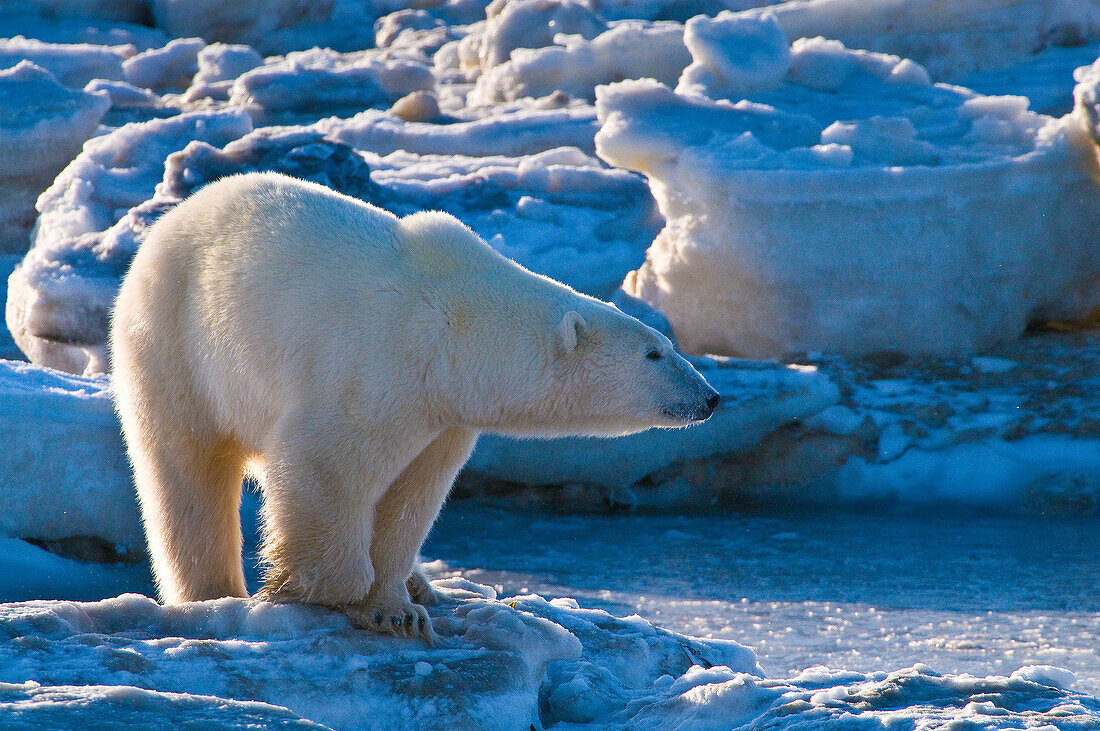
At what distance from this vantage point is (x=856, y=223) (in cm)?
786

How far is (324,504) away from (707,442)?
392cm

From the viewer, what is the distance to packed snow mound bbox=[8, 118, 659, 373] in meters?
6.91

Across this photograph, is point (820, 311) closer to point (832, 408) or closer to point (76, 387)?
point (832, 408)

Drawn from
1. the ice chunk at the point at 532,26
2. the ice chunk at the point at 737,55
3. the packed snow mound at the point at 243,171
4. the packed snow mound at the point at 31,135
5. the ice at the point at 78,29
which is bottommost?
the packed snow mound at the point at 243,171

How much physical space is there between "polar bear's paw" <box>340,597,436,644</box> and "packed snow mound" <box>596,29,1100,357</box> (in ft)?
17.2

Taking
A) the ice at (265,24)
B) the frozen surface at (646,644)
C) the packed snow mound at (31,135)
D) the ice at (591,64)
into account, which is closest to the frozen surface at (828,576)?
the frozen surface at (646,644)

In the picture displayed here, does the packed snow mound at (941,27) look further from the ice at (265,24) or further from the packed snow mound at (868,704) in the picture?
the packed snow mound at (868,704)

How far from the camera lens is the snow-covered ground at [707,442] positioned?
2871mm

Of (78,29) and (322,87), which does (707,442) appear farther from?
(78,29)

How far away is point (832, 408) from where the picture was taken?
6945 millimetres

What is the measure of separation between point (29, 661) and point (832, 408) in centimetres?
517

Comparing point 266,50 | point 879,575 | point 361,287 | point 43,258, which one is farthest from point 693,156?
point 266,50

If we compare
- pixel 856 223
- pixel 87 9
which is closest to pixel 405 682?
pixel 856 223

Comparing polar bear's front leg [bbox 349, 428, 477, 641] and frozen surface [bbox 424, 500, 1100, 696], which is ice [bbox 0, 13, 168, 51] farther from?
polar bear's front leg [bbox 349, 428, 477, 641]
